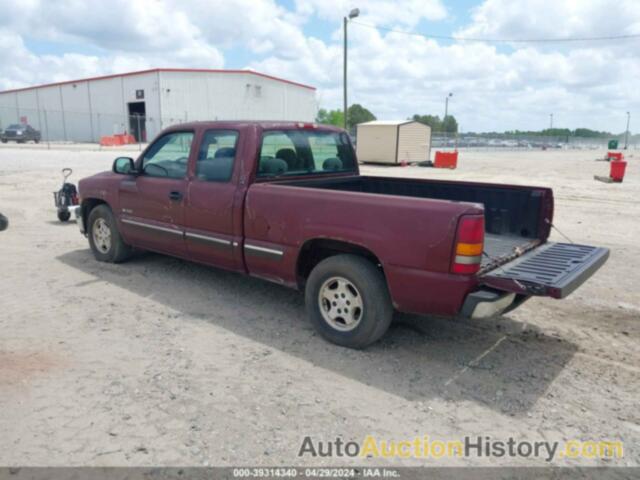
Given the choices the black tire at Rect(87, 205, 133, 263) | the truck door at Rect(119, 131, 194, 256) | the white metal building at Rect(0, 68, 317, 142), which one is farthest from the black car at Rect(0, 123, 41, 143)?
the truck door at Rect(119, 131, 194, 256)

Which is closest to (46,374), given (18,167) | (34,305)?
(34,305)

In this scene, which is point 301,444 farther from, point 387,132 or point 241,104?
point 241,104

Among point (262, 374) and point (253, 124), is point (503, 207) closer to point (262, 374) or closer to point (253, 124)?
point (253, 124)

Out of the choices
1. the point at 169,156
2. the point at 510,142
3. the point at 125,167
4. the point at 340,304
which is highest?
the point at 510,142

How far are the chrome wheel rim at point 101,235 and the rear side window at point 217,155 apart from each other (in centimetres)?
207

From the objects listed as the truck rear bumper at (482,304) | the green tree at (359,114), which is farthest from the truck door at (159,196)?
the green tree at (359,114)

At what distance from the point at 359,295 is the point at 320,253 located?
66 cm

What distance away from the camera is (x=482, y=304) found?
346cm

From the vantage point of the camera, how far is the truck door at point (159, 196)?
5465mm

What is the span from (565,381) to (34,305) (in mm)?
4845

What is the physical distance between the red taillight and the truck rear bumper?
6.7 inches

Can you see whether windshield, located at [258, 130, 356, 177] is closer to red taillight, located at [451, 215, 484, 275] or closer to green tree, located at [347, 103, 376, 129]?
red taillight, located at [451, 215, 484, 275]

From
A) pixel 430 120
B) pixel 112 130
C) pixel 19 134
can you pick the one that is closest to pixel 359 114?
pixel 430 120

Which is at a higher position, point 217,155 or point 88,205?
point 217,155
